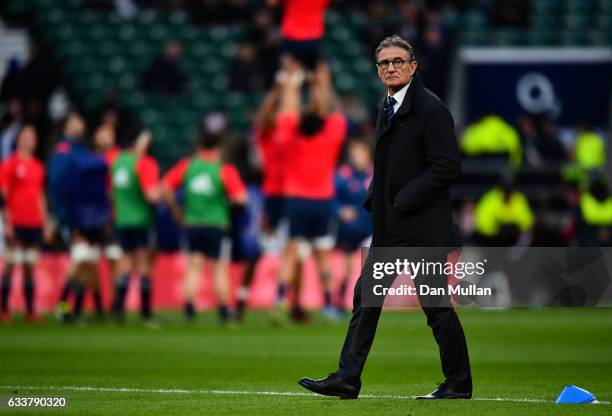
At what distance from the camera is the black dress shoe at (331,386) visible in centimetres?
852

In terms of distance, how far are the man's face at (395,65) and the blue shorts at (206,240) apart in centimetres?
1026

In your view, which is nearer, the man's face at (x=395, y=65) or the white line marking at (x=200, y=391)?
the man's face at (x=395, y=65)

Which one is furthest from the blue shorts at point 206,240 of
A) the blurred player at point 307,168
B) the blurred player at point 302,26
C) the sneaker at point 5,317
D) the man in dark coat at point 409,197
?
the man in dark coat at point 409,197

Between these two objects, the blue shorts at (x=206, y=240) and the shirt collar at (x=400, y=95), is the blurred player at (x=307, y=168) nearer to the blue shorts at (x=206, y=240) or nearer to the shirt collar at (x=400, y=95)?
the blue shorts at (x=206, y=240)

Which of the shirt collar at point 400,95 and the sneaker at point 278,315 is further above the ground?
the shirt collar at point 400,95

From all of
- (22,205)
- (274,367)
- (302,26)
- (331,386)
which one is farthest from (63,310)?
(331,386)

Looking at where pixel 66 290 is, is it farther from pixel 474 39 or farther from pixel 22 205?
pixel 474 39

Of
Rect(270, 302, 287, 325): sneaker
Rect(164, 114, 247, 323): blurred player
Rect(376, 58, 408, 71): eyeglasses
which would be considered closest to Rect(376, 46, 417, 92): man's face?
Rect(376, 58, 408, 71): eyeglasses

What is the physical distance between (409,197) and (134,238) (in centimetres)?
1100

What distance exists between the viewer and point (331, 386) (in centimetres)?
852

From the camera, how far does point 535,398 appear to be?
889 cm

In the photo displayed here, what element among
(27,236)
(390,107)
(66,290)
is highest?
(390,107)

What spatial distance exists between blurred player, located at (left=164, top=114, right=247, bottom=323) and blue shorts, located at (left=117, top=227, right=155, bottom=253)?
623 millimetres

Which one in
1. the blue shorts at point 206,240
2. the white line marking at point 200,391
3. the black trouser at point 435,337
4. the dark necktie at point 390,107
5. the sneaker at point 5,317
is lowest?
the sneaker at point 5,317
